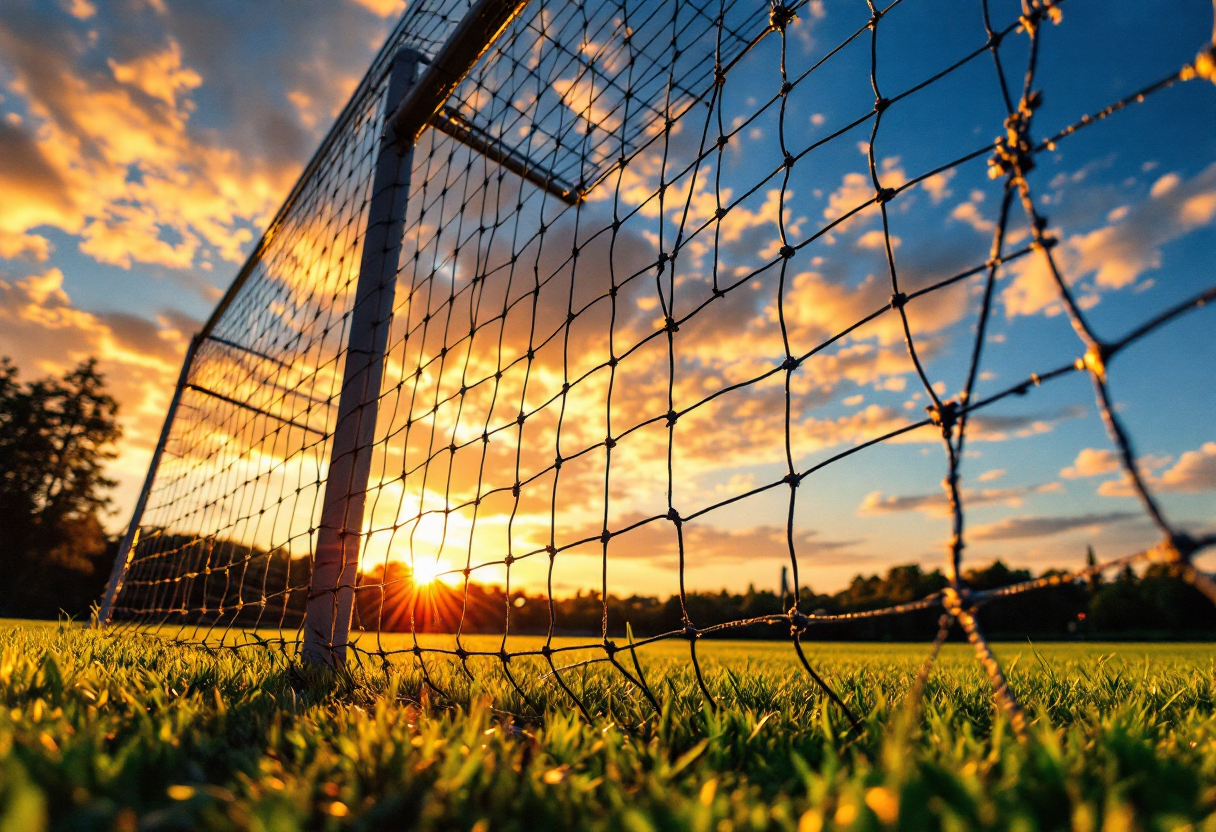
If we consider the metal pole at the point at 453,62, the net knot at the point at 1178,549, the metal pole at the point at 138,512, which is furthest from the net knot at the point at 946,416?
the metal pole at the point at 138,512

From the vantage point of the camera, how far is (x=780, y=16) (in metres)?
1.67

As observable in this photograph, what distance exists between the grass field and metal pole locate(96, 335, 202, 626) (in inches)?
224

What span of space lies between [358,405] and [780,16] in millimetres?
2221

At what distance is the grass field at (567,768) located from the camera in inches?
23.5

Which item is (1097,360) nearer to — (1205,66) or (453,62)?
(1205,66)

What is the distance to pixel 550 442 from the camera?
214 cm

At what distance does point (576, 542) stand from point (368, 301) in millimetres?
1859

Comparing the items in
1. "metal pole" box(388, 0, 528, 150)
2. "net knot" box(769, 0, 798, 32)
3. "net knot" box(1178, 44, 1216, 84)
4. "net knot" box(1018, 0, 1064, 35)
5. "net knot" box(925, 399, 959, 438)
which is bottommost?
"net knot" box(925, 399, 959, 438)

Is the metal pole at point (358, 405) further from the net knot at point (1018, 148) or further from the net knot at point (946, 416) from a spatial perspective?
the net knot at point (1018, 148)

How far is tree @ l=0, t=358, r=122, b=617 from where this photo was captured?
21672 millimetres

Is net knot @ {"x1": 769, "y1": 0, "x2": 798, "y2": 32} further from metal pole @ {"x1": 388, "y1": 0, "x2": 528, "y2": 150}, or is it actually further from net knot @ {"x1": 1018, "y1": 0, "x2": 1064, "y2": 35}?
metal pole @ {"x1": 388, "y1": 0, "x2": 528, "y2": 150}

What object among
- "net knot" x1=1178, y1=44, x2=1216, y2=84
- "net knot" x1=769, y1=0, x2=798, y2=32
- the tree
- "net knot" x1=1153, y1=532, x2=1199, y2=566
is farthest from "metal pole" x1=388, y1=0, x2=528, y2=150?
the tree

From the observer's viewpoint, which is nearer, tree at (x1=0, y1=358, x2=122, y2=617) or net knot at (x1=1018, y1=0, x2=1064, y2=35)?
net knot at (x1=1018, y1=0, x2=1064, y2=35)

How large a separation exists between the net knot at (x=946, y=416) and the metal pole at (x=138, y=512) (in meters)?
6.59
